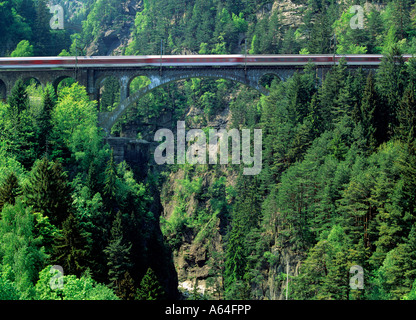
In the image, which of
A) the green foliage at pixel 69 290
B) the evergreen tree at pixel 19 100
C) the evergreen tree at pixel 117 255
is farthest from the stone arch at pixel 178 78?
the green foliage at pixel 69 290

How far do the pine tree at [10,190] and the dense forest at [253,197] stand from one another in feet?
0.33

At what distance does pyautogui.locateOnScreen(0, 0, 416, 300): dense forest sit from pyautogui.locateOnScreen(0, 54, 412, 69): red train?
193 centimetres

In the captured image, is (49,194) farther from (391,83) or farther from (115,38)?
(115,38)

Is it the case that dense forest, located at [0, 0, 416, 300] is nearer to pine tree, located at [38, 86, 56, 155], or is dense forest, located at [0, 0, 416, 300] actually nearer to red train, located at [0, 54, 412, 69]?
pine tree, located at [38, 86, 56, 155]

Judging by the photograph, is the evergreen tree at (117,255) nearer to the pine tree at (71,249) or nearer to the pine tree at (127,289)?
the pine tree at (127,289)

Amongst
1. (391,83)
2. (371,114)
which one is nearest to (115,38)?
(391,83)

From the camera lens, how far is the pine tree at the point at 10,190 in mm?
46062

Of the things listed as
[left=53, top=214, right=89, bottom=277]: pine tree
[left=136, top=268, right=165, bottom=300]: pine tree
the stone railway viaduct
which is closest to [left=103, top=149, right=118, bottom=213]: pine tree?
[left=53, top=214, right=89, bottom=277]: pine tree

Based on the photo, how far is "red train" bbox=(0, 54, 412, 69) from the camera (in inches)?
2790

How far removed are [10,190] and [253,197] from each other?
83.6 ft

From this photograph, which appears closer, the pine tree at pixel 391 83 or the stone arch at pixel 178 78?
the pine tree at pixel 391 83

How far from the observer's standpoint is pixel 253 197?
216 feet
